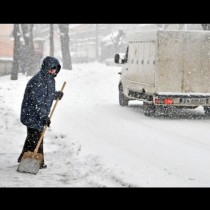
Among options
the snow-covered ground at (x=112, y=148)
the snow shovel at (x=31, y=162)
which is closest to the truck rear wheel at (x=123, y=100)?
the snow-covered ground at (x=112, y=148)

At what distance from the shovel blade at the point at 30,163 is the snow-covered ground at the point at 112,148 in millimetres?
117

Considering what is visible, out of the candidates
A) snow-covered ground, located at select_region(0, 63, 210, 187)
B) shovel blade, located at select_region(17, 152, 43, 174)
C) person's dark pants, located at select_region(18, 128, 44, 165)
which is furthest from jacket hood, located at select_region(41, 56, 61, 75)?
snow-covered ground, located at select_region(0, 63, 210, 187)

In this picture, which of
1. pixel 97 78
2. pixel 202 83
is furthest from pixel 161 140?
pixel 97 78

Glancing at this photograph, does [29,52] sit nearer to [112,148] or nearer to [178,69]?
[178,69]

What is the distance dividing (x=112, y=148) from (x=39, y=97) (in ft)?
8.60

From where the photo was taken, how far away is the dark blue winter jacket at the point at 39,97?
8672 millimetres

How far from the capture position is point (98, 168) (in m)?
8.65

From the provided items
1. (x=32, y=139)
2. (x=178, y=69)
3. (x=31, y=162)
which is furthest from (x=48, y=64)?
(x=178, y=69)

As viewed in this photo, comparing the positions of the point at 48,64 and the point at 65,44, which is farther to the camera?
the point at 65,44

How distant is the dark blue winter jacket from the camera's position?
28.5ft

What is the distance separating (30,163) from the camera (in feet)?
28.0

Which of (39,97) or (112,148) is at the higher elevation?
(39,97)
